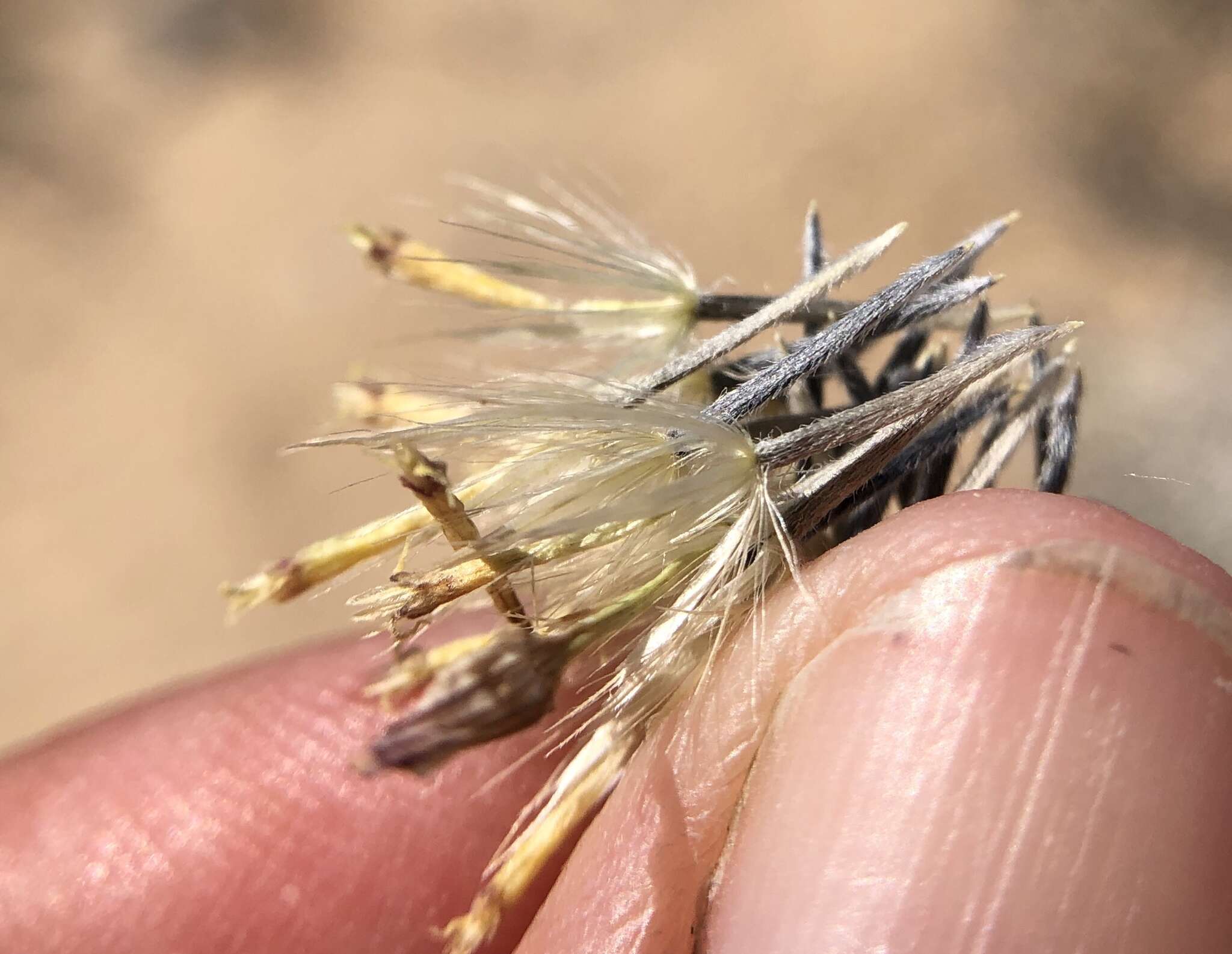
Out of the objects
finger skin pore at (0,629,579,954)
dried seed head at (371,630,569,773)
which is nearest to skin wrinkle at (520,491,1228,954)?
dried seed head at (371,630,569,773)

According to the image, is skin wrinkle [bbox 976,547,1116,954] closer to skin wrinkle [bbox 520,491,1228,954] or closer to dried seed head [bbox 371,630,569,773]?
skin wrinkle [bbox 520,491,1228,954]

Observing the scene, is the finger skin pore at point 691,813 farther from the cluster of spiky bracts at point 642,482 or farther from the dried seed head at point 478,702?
the dried seed head at point 478,702

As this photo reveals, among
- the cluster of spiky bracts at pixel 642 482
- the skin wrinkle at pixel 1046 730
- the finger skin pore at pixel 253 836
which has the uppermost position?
the cluster of spiky bracts at pixel 642 482

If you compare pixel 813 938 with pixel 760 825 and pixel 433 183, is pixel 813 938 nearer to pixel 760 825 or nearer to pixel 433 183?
pixel 760 825

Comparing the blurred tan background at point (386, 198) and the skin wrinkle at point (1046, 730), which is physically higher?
the blurred tan background at point (386, 198)

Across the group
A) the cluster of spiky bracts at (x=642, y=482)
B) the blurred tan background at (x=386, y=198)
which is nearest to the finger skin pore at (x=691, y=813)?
the cluster of spiky bracts at (x=642, y=482)

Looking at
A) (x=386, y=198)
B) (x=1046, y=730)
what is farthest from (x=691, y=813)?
(x=386, y=198)

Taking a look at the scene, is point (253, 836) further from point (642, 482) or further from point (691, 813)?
point (642, 482)
